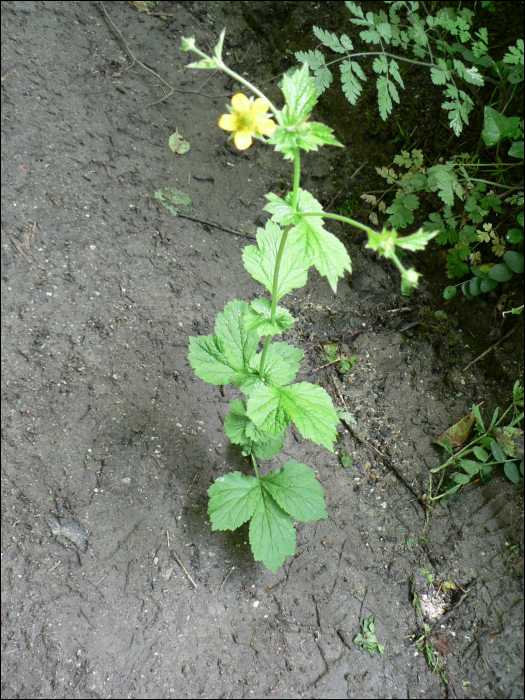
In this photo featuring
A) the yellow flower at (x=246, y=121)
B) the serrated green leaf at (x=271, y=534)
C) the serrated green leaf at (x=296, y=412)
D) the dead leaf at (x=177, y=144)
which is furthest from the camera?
the dead leaf at (x=177, y=144)

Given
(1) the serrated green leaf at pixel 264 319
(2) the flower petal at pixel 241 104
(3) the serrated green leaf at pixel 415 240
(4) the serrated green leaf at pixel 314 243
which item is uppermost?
(2) the flower petal at pixel 241 104

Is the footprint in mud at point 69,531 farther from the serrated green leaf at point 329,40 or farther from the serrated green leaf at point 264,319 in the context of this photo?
the serrated green leaf at point 329,40

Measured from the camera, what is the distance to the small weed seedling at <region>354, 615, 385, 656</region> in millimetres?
1854

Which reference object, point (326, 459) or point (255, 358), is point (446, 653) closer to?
point (326, 459)

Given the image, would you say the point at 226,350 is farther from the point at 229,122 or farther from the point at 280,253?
the point at 229,122

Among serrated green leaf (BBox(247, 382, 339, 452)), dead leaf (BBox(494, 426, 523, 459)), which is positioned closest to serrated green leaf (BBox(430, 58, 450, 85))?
serrated green leaf (BBox(247, 382, 339, 452))

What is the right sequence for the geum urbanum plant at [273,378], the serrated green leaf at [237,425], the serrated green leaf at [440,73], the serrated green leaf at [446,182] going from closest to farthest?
the geum urbanum plant at [273,378] < the serrated green leaf at [237,425] < the serrated green leaf at [440,73] < the serrated green leaf at [446,182]

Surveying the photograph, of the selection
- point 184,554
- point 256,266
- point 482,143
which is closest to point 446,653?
point 184,554

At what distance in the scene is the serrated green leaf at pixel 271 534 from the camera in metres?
1.73

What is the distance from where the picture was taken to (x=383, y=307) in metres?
2.57

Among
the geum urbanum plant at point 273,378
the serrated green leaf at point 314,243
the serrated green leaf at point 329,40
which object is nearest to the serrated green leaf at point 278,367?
the geum urbanum plant at point 273,378

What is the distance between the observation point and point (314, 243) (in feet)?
3.99

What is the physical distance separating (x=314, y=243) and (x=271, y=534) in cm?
120

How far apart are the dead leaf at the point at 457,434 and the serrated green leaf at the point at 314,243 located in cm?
144
